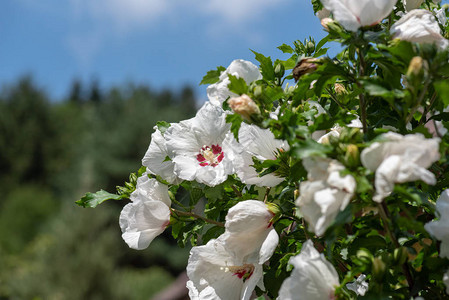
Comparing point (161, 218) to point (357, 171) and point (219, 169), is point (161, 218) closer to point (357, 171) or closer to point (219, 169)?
point (219, 169)

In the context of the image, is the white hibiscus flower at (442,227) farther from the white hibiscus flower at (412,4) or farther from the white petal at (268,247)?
the white hibiscus flower at (412,4)

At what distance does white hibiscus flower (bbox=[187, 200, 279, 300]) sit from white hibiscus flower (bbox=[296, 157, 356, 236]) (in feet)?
0.55

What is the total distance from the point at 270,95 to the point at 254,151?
0.30 ft

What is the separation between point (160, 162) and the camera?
3.10 ft

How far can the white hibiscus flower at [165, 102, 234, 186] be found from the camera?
2.87 feet

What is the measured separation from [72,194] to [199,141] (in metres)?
17.1

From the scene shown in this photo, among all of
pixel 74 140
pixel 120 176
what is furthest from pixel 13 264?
pixel 74 140

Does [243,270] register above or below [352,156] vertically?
below

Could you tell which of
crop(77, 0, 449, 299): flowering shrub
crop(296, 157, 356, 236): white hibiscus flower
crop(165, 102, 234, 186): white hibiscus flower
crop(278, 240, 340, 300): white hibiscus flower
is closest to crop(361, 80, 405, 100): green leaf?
crop(77, 0, 449, 299): flowering shrub

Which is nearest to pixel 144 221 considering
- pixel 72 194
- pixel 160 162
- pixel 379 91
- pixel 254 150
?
pixel 160 162

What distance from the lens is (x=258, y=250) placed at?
2.56ft

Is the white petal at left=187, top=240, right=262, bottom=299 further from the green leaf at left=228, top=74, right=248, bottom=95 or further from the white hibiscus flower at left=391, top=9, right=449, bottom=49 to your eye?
the white hibiscus flower at left=391, top=9, right=449, bottom=49

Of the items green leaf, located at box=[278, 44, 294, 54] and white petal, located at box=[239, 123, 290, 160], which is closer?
white petal, located at box=[239, 123, 290, 160]

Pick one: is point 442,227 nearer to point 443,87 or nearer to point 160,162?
point 443,87
